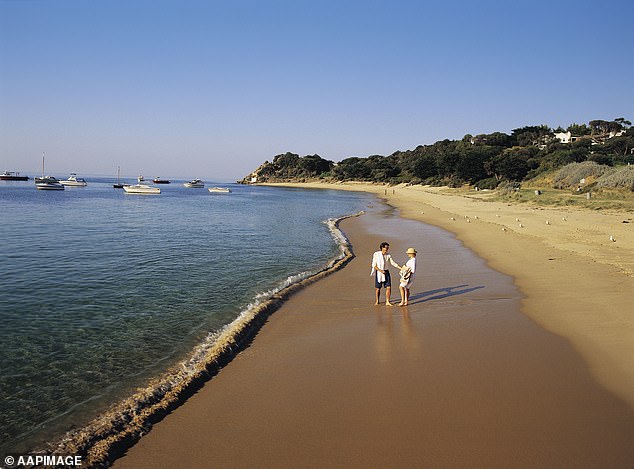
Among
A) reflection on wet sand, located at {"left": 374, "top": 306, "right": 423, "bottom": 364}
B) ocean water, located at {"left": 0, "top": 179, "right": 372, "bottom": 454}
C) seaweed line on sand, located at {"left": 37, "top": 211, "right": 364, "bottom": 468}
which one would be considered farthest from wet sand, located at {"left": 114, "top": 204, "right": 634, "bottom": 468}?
ocean water, located at {"left": 0, "top": 179, "right": 372, "bottom": 454}

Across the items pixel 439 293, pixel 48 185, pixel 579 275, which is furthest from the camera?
pixel 48 185

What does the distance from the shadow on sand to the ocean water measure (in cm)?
398

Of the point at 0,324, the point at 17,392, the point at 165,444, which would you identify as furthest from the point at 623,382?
the point at 0,324

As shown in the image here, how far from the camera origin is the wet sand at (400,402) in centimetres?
473

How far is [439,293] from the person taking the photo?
11.7 m

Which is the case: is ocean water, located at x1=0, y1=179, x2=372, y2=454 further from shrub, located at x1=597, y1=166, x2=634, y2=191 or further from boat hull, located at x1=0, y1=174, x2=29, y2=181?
boat hull, located at x1=0, y1=174, x2=29, y2=181

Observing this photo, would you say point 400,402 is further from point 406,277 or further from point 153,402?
point 406,277

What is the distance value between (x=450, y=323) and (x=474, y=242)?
12662mm

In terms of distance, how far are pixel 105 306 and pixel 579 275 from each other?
1256 cm

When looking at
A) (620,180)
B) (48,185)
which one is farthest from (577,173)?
(48,185)

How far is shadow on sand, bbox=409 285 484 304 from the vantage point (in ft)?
36.6

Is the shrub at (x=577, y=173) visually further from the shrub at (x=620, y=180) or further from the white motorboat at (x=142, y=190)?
the white motorboat at (x=142, y=190)

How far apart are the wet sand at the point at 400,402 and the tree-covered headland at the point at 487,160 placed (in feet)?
125

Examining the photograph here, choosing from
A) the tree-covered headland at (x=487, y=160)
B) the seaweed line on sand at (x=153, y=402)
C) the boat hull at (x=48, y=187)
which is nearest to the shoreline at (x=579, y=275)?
the seaweed line on sand at (x=153, y=402)
